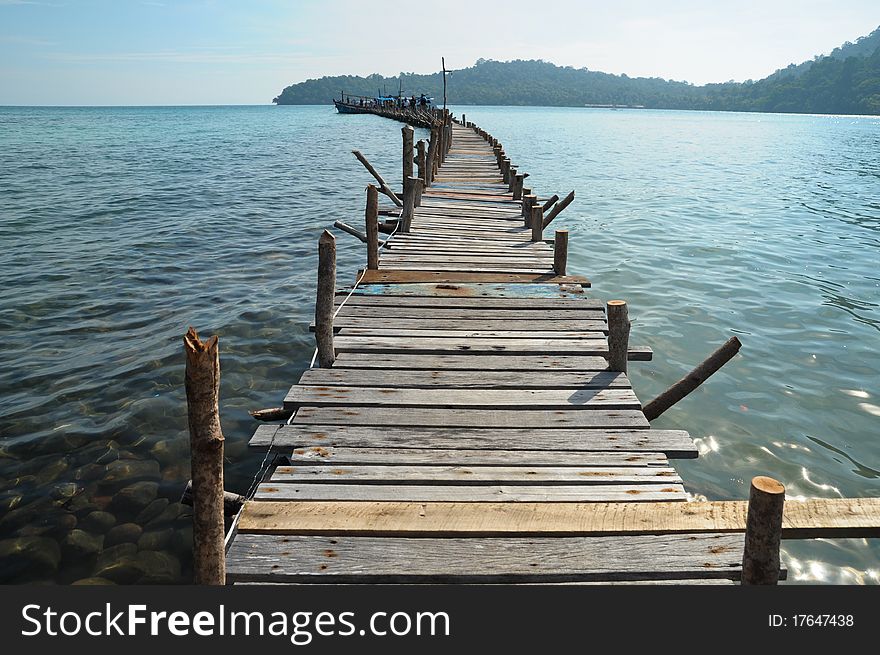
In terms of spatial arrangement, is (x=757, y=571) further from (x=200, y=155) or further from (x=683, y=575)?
(x=200, y=155)

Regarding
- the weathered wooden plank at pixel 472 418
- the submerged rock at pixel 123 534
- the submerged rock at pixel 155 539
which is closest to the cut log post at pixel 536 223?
the weathered wooden plank at pixel 472 418

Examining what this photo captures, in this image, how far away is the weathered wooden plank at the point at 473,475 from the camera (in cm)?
451

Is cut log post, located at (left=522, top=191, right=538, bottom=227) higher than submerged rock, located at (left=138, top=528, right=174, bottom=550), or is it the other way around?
cut log post, located at (left=522, top=191, right=538, bottom=227)

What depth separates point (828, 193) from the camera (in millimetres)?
29609

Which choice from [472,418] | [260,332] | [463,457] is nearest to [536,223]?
[260,332]

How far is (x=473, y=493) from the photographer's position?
438 cm

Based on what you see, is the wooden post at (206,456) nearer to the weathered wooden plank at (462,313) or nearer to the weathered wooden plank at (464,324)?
the weathered wooden plank at (464,324)

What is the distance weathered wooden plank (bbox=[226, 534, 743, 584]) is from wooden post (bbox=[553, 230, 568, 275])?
635 centimetres

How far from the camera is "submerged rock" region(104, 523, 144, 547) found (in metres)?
5.94

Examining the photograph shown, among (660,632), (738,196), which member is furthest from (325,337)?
(738,196)

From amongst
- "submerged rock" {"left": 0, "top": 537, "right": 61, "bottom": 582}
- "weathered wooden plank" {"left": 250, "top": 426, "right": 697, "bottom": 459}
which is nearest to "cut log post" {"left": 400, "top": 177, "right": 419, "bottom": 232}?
"weathered wooden plank" {"left": 250, "top": 426, "right": 697, "bottom": 459}

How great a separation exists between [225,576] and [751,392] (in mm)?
8103

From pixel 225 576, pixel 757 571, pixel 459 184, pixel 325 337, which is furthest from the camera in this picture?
pixel 459 184

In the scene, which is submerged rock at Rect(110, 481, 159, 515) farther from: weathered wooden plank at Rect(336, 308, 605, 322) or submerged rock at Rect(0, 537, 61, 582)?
weathered wooden plank at Rect(336, 308, 605, 322)
